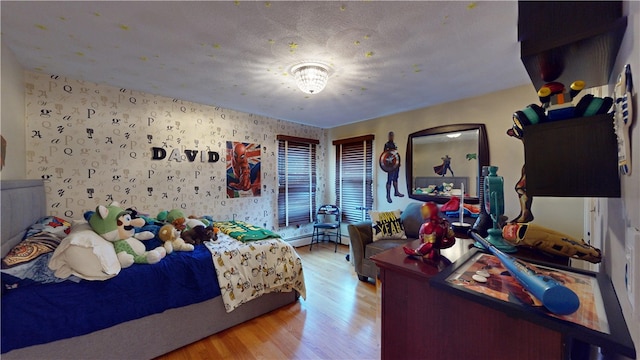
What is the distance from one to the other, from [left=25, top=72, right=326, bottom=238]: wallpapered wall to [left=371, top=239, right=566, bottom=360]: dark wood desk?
3.20 m

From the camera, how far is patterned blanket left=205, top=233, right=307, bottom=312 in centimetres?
219

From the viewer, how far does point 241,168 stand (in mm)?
3930

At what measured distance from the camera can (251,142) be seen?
13.2 ft

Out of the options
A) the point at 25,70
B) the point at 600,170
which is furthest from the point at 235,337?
the point at 25,70

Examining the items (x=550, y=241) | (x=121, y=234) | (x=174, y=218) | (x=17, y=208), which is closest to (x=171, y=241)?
(x=121, y=234)

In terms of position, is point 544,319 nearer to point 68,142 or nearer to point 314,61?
point 314,61

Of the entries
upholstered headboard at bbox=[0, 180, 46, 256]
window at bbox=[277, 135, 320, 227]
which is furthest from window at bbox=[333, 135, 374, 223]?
upholstered headboard at bbox=[0, 180, 46, 256]

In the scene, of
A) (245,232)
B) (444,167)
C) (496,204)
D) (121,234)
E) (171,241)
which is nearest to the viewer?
(496,204)

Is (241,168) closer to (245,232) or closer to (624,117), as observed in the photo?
(245,232)

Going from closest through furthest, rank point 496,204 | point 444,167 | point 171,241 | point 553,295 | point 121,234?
point 553,295, point 496,204, point 121,234, point 171,241, point 444,167

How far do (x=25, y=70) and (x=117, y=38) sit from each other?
1.46 metres

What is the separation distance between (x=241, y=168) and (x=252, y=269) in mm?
2020

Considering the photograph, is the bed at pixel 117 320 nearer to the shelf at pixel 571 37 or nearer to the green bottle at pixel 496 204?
the green bottle at pixel 496 204

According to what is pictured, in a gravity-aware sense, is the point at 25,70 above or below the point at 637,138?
above
